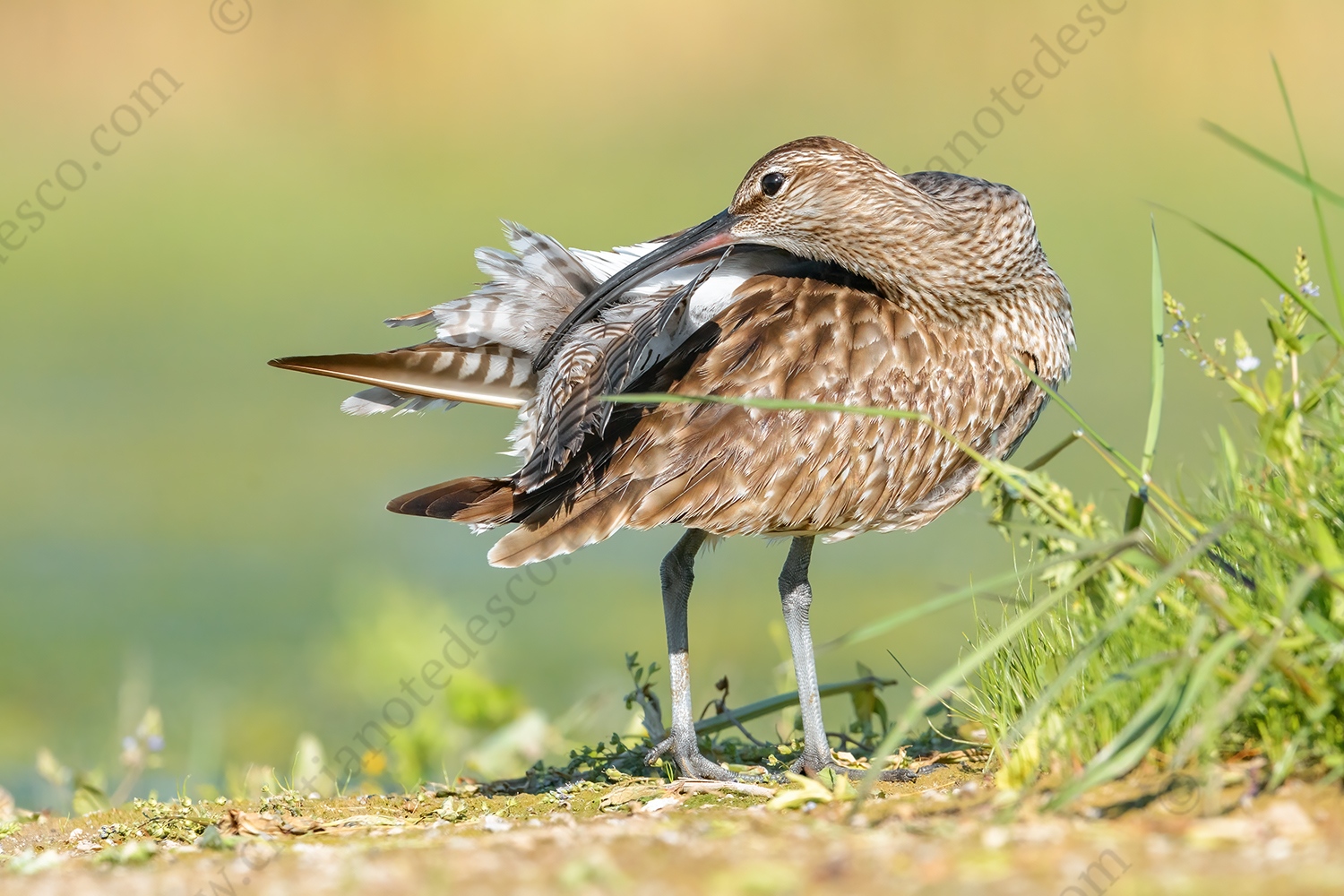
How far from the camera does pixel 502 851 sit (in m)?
2.47

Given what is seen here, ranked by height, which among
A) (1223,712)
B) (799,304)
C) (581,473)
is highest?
(799,304)

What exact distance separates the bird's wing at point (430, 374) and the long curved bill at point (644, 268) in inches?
4.1

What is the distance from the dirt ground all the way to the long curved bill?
55.0 inches

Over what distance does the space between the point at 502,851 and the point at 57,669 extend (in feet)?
17.1

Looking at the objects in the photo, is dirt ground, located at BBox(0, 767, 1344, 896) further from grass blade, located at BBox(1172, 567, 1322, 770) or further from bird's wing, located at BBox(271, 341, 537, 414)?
bird's wing, located at BBox(271, 341, 537, 414)

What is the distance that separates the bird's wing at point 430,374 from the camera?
3955mm

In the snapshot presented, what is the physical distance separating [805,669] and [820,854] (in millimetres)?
1836

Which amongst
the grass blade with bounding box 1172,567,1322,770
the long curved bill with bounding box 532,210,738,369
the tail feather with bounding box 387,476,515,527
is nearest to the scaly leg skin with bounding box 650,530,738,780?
the tail feather with bounding box 387,476,515,527

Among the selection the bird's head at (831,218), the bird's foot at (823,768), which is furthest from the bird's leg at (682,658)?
the bird's head at (831,218)

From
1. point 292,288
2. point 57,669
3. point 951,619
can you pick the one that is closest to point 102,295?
point 292,288

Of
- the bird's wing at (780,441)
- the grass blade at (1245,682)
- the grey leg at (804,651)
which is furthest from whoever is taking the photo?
the grey leg at (804,651)

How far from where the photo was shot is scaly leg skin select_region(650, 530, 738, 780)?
→ 396cm

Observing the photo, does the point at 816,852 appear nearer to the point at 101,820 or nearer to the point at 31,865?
the point at 31,865

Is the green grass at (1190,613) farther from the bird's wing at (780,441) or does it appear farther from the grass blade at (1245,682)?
the bird's wing at (780,441)
